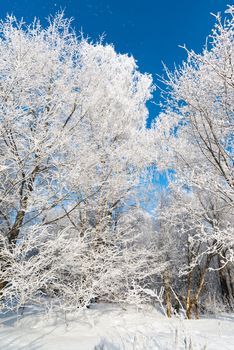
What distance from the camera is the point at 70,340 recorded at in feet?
15.0

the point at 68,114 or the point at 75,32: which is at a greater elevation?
the point at 75,32

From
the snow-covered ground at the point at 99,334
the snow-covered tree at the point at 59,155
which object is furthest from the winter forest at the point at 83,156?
the snow-covered ground at the point at 99,334

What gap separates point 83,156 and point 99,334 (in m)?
3.66

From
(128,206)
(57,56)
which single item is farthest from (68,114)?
(128,206)

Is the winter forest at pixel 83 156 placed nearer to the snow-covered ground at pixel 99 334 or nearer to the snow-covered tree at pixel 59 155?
the snow-covered tree at pixel 59 155

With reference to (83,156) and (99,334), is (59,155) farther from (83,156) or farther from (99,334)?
(99,334)

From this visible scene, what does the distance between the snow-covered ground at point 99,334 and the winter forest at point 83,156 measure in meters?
0.39

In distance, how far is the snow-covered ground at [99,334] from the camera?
4043 mm

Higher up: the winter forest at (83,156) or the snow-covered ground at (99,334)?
the winter forest at (83,156)

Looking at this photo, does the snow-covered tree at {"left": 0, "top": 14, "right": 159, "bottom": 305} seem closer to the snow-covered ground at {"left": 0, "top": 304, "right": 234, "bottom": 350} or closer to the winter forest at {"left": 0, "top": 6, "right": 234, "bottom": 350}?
the winter forest at {"left": 0, "top": 6, "right": 234, "bottom": 350}

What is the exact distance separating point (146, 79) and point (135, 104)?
1.41m

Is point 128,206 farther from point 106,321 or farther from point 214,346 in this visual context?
point 214,346

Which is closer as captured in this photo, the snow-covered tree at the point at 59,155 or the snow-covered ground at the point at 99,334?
the snow-covered ground at the point at 99,334

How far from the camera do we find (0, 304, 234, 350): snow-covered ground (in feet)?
13.3
